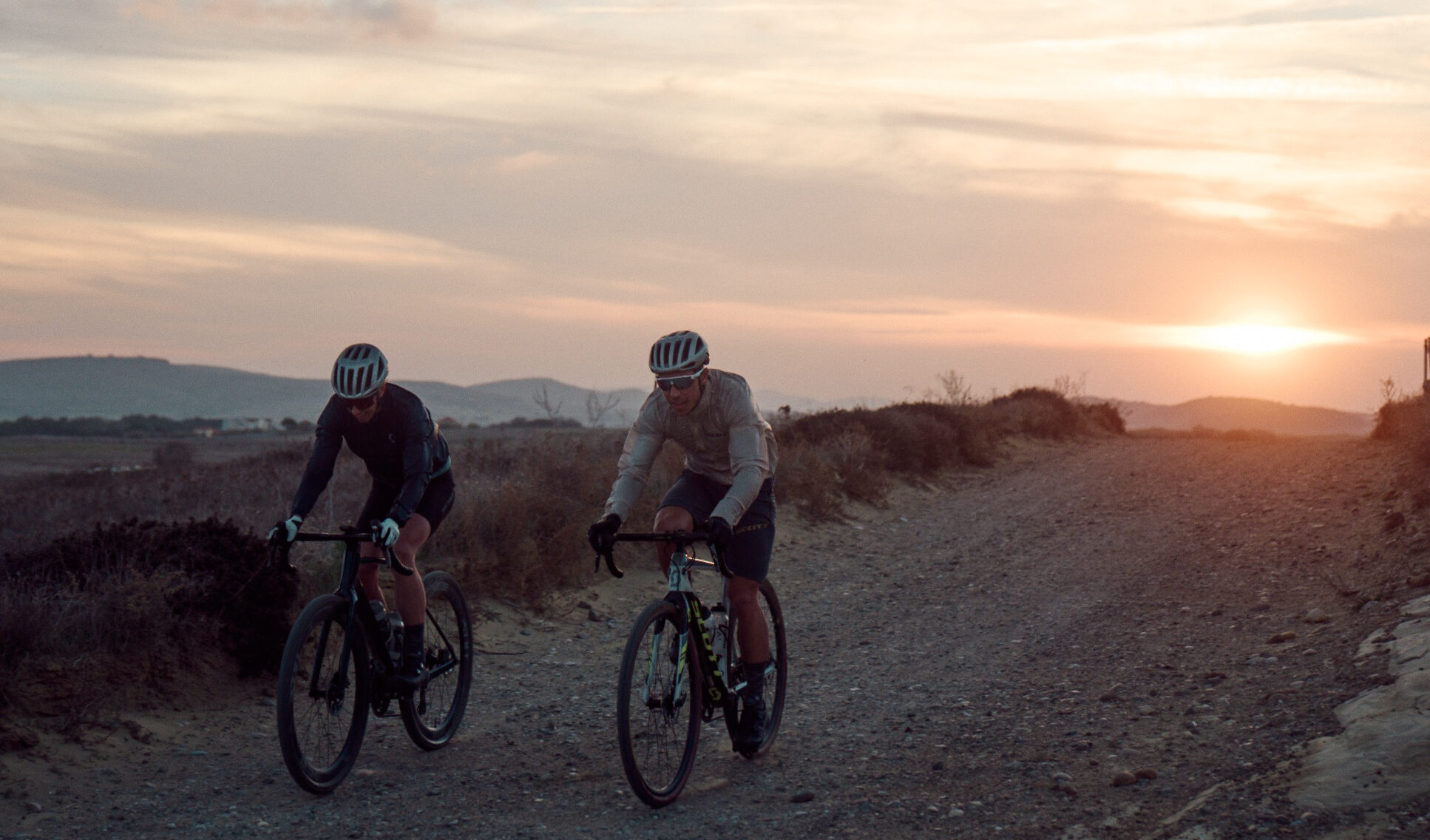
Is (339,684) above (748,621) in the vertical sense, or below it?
below

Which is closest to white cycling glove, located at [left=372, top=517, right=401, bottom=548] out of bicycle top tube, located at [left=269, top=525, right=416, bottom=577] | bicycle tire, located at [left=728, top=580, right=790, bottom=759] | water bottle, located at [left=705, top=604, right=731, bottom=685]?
bicycle top tube, located at [left=269, top=525, right=416, bottom=577]

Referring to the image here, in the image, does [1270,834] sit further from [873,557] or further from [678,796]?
[873,557]

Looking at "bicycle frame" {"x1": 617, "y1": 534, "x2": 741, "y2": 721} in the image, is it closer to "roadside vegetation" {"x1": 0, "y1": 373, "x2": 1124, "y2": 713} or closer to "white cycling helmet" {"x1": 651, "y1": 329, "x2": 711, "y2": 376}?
"white cycling helmet" {"x1": 651, "y1": 329, "x2": 711, "y2": 376}

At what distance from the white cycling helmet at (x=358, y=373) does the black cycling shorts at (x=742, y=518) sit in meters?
1.63

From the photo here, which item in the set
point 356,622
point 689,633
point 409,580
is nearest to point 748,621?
point 689,633

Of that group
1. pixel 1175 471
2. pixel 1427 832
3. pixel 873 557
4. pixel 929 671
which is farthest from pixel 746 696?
pixel 1175 471

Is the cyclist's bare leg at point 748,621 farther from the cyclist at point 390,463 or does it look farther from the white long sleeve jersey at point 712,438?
the cyclist at point 390,463

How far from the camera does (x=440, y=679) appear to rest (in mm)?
6895

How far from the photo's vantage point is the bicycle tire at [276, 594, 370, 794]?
5477 millimetres

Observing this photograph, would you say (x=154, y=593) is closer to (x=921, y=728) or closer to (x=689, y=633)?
(x=689, y=633)

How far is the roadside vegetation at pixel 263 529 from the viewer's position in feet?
23.9

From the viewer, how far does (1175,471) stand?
20375 mm

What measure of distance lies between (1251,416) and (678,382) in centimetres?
10861

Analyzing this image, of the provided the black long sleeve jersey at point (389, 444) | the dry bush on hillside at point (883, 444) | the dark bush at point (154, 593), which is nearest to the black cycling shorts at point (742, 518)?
the black long sleeve jersey at point (389, 444)
